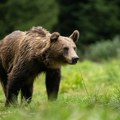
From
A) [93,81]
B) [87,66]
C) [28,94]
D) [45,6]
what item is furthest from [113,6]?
[28,94]

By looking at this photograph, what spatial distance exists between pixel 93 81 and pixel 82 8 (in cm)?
2708

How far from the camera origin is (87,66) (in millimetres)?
18953

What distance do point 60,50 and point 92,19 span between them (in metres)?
33.0

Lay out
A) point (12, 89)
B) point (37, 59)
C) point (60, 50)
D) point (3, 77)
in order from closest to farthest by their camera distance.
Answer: point (60, 50)
point (37, 59)
point (12, 89)
point (3, 77)

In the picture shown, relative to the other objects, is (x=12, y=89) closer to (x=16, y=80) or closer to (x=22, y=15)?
(x=16, y=80)

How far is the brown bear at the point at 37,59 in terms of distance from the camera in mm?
8938

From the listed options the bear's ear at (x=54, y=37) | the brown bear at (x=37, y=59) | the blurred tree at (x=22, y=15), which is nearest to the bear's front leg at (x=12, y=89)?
the brown bear at (x=37, y=59)

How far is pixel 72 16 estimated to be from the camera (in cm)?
4291

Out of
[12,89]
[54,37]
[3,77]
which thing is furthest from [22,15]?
[54,37]

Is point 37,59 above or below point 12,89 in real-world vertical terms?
above

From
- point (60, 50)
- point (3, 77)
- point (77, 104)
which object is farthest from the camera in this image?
point (3, 77)

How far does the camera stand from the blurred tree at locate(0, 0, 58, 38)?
34.2 meters

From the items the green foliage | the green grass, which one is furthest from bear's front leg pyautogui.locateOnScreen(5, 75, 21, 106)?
the green foliage

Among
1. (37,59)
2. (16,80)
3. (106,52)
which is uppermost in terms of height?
(37,59)
